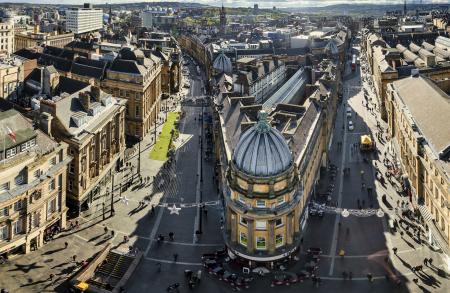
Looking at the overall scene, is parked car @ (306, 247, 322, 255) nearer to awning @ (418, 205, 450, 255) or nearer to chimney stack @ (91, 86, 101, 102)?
awning @ (418, 205, 450, 255)

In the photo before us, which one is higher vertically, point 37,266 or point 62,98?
point 62,98

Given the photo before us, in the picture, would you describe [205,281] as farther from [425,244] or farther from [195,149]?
[195,149]

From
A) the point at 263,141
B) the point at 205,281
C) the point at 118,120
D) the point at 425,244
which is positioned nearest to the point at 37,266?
the point at 205,281

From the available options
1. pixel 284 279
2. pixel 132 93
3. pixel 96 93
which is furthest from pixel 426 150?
pixel 132 93

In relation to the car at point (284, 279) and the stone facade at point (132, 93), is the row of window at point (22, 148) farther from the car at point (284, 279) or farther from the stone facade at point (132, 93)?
the stone facade at point (132, 93)

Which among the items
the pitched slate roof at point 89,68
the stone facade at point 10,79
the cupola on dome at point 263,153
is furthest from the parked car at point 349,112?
the stone facade at point 10,79

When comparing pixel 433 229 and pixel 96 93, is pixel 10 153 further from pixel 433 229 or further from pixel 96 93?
pixel 433 229

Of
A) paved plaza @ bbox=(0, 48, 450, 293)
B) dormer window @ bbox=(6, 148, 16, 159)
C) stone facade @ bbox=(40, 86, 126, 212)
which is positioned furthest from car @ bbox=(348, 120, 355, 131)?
dormer window @ bbox=(6, 148, 16, 159)

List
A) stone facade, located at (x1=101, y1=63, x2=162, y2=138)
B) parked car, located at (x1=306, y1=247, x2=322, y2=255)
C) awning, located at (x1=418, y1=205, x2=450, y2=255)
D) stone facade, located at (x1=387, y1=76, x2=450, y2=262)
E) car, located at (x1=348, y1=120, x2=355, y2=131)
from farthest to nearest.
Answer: car, located at (x1=348, y1=120, x2=355, y2=131)
stone facade, located at (x1=101, y1=63, x2=162, y2=138)
parked car, located at (x1=306, y1=247, x2=322, y2=255)
stone facade, located at (x1=387, y1=76, x2=450, y2=262)
awning, located at (x1=418, y1=205, x2=450, y2=255)
